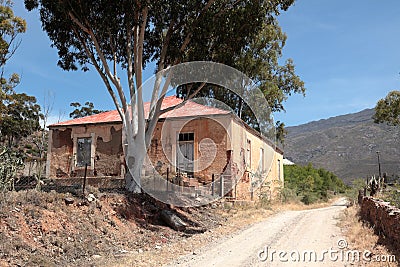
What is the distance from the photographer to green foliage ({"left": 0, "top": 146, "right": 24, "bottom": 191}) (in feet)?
29.5

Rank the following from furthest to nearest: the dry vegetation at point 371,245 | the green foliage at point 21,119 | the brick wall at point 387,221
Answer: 1. the green foliage at point 21,119
2. the brick wall at point 387,221
3. the dry vegetation at point 371,245

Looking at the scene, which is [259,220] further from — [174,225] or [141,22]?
[141,22]

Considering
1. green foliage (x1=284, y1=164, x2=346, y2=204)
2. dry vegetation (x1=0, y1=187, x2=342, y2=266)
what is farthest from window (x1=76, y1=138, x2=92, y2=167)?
green foliage (x1=284, y1=164, x2=346, y2=204)

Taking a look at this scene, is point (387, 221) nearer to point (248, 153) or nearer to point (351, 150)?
point (248, 153)

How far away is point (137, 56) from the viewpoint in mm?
13344

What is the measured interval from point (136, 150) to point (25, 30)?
1362 centimetres

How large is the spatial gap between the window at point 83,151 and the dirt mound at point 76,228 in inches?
405

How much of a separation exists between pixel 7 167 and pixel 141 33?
6.08 m

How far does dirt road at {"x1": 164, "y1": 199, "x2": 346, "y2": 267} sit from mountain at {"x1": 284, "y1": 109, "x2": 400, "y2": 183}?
4610 centimetres

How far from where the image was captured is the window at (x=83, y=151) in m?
22.8

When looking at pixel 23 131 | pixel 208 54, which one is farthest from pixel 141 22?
pixel 23 131

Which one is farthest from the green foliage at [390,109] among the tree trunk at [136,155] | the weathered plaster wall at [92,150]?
the tree trunk at [136,155]

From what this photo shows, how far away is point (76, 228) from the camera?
31.2ft

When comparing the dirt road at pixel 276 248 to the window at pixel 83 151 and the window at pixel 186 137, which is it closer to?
the window at pixel 186 137
